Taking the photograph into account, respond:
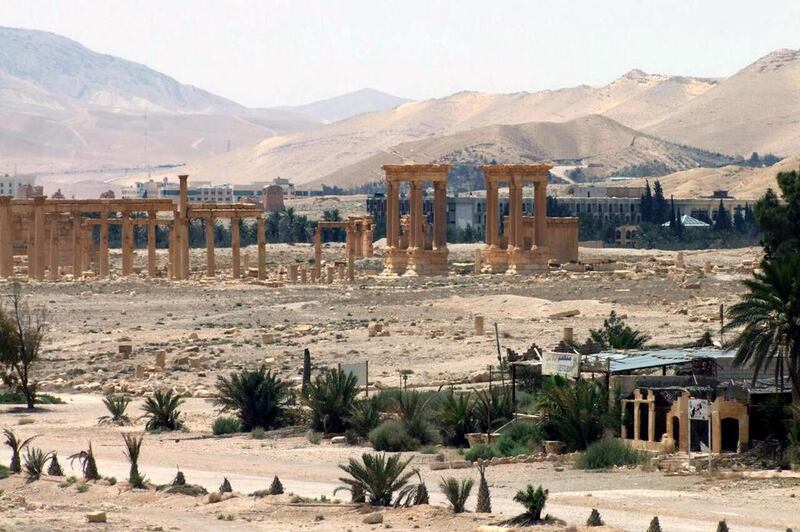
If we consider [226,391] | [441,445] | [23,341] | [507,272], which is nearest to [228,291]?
[507,272]

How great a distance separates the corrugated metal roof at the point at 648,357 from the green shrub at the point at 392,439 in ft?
10.6

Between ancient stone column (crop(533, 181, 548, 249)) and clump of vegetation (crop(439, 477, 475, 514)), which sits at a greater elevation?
ancient stone column (crop(533, 181, 548, 249))

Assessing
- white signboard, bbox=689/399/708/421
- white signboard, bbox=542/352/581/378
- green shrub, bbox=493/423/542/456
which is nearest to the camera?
white signboard, bbox=689/399/708/421

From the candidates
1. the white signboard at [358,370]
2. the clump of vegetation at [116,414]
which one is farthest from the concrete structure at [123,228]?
the clump of vegetation at [116,414]

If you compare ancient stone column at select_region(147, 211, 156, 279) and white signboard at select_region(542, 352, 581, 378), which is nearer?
white signboard at select_region(542, 352, 581, 378)

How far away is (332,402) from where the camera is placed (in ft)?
106

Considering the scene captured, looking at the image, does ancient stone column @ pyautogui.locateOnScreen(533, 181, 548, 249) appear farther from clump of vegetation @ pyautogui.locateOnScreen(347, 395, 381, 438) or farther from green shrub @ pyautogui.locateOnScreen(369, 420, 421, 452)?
green shrub @ pyautogui.locateOnScreen(369, 420, 421, 452)

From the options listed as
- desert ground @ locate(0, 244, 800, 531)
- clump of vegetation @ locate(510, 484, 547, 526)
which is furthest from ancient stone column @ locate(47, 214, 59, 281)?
clump of vegetation @ locate(510, 484, 547, 526)

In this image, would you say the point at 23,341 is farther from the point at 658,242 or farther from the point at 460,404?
the point at 658,242

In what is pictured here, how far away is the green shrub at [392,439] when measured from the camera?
2942 centimetres

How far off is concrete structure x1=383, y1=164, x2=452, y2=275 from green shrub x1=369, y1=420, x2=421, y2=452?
4821 cm

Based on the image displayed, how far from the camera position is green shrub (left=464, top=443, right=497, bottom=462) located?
27.9 meters

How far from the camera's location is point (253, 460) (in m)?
29.5

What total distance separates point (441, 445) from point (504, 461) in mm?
2999
